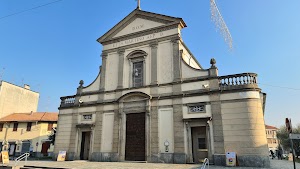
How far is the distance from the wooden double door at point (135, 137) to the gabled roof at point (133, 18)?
797 cm

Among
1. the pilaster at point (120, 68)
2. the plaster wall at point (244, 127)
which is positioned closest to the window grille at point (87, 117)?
the pilaster at point (120, 68)

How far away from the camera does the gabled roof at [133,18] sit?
59.3 ft

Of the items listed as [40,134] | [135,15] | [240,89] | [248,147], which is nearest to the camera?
[248,147]

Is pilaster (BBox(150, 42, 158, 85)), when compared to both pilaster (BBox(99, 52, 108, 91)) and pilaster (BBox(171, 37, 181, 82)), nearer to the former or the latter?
pilaster (BBox(171, 37, 181, 82))

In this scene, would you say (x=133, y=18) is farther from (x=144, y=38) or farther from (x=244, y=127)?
(x=244, y=127)

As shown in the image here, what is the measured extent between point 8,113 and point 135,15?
1101 inches

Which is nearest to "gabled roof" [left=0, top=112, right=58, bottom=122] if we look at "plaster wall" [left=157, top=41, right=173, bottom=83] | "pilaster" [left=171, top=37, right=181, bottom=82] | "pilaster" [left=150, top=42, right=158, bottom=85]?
"pilaster" [left=150, top=42, right=158, bottom=85]

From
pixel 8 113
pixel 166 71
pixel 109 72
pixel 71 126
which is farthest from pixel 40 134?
pixel 166 71

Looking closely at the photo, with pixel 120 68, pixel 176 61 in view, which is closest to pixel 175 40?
pixel 176 61

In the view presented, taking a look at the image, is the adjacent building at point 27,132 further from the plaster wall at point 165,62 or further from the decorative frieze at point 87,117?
the plaster wall at point 165,62

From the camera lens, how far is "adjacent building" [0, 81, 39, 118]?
1348 inches

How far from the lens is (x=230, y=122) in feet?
46.1

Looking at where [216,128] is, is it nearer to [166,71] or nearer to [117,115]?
[166,71]

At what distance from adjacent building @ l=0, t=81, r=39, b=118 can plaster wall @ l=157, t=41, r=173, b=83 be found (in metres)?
28.6
